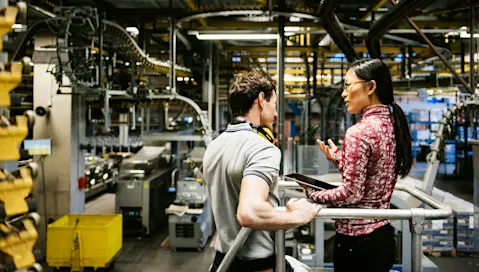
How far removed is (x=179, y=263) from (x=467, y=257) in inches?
183

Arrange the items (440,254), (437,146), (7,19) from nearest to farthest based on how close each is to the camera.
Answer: (7,19) → (437,146) → (440,254)

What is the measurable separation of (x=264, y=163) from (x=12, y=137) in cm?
74

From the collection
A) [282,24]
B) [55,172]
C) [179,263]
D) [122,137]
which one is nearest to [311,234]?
[179,263]

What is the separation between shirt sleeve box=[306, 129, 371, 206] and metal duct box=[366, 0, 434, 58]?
258cm

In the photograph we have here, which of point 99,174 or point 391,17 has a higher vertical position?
point 391,17

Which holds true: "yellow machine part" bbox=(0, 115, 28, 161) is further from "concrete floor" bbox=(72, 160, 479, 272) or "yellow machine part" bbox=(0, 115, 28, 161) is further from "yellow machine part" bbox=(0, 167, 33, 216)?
"concrete floor" bbox=(72, 160, 479, 272)

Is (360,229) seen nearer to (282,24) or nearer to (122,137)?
(282,24)

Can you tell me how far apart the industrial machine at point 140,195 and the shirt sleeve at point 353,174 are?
21.5ft

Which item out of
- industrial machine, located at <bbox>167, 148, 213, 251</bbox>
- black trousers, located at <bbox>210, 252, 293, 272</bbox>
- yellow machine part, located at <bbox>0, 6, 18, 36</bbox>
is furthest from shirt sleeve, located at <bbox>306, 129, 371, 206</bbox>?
industrial machine, located at <bbox>167, 148, 213, 251</bbox>

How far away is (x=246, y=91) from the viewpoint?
5.53 ft

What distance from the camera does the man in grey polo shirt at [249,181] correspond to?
1323mm

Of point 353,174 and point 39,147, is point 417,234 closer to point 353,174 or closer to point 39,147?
point 353,174

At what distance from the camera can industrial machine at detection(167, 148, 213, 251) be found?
705cm

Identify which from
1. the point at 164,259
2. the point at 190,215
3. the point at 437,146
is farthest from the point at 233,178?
the point at 190,215
